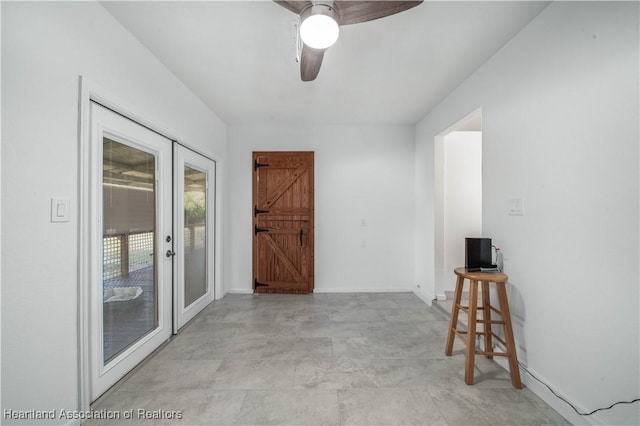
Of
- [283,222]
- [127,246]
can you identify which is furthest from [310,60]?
[283,222]

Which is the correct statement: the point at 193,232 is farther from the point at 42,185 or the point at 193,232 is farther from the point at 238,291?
the point at 42,185

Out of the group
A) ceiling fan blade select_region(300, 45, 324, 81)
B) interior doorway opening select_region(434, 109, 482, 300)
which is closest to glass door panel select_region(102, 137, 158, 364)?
ceiling fan blade select_region(300, 45, 324, 81)

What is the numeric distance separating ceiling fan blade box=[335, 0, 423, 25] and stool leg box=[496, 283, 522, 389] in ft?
6.18

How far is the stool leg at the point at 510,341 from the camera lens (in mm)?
1765

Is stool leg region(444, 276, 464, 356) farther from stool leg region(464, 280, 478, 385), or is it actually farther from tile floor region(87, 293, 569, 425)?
stool leg region(464, 280, 478, 385)

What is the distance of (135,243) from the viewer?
6.72ft

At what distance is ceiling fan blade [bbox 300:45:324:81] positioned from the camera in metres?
1.53

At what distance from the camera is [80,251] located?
145 cm

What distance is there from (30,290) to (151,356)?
4.23 ft

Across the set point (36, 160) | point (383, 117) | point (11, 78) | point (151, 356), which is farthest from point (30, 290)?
point (383, 117)

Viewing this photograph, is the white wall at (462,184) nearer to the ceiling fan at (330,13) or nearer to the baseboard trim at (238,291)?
the ceiling fan at (330,13)

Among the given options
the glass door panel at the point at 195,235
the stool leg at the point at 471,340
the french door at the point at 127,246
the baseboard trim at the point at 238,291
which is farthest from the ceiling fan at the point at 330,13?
the baseboard trim at the point at 238,291

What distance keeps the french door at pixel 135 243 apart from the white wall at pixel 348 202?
0.88 meters

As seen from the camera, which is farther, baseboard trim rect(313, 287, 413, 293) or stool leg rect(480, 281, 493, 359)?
baseboard trim rect(313, 287, 413, 293)
